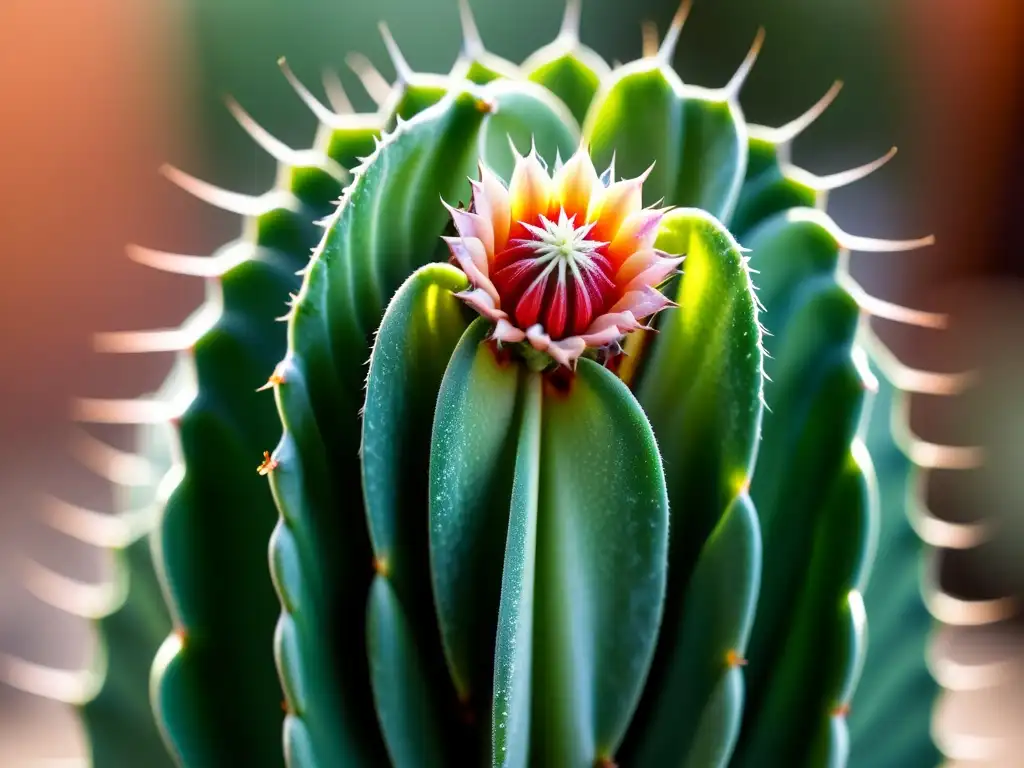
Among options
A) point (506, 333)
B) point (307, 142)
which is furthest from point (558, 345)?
point (307, 142)

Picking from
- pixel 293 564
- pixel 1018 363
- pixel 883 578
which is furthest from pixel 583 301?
pixel 1018 363

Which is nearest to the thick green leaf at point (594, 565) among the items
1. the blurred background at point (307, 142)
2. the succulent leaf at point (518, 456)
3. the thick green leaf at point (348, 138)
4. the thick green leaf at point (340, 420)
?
A: the succulent leaf at point (518, 456)

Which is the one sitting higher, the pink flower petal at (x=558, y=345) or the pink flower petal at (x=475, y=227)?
the pink flower petal at (x=475, y=227)

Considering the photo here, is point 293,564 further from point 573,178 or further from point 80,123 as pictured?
point 80,123

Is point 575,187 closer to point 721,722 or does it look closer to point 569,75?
point 569,75

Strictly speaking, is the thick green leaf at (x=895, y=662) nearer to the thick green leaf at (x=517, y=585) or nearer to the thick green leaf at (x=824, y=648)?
the thick green leaf at (x=824, y=648)
